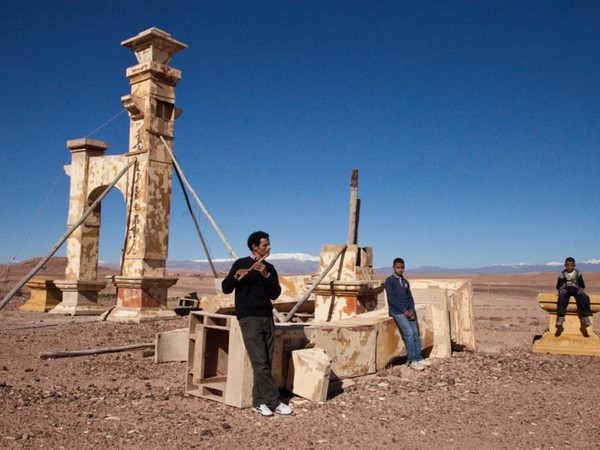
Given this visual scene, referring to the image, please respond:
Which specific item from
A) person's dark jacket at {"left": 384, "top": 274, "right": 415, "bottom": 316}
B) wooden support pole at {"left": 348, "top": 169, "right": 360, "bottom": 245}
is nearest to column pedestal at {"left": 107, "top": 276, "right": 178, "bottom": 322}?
wooden support pole at {"left": 348, "top": 169, "right": 360, "bottom": 245}

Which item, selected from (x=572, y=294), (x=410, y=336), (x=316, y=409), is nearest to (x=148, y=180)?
(x=410, y=336)

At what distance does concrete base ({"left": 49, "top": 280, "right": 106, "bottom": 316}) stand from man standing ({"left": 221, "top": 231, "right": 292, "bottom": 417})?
9520mm

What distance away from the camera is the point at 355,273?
1062 cm

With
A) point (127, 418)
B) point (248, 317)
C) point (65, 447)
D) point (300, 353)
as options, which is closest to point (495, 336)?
point (300, 353)

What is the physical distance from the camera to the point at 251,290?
5.67m

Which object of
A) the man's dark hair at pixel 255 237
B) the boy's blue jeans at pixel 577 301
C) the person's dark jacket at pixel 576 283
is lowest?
the boy's blue jeans at pixel 577 301

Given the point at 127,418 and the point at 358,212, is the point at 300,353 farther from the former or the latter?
the point at 358,212

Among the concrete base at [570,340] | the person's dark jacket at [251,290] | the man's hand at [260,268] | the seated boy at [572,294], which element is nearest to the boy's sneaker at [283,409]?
the person's dark jacket at [251,290]

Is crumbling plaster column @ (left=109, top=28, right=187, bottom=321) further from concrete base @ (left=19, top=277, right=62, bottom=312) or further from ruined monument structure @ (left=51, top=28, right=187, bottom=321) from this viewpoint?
concrete base @ (left=19, top=277, right=62, bottom=312)

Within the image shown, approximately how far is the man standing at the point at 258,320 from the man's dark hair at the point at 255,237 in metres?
0.17

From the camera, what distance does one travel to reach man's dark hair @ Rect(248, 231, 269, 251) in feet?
19.2

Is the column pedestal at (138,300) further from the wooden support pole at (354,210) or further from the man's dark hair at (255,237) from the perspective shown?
the man's dark hair at (255,237)

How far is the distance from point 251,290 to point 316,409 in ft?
4.71

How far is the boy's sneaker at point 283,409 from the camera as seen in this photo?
5.49m
